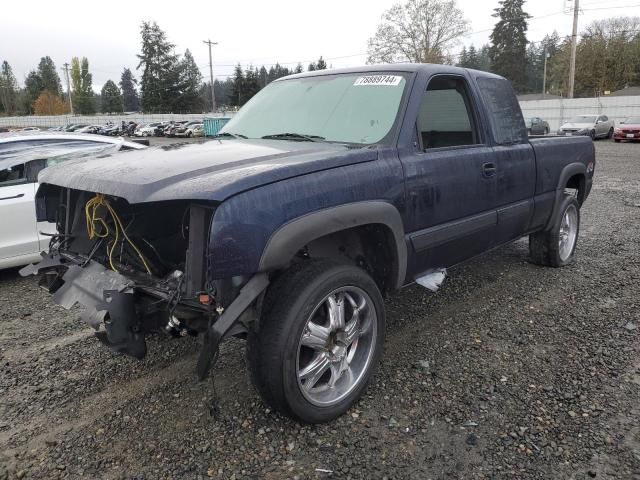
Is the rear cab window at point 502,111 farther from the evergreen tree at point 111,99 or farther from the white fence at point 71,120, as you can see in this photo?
the evergreen tree at point 111,99

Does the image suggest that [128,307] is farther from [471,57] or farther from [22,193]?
[471,57]

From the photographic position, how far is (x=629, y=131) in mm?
24203

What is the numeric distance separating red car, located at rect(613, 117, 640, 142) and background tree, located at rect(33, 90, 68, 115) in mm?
93052

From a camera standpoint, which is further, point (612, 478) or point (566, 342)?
point (566, 342)

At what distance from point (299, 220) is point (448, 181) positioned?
1371 millimetres

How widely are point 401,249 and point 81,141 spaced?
4.49m

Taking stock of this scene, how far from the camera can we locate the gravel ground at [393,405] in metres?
2.47

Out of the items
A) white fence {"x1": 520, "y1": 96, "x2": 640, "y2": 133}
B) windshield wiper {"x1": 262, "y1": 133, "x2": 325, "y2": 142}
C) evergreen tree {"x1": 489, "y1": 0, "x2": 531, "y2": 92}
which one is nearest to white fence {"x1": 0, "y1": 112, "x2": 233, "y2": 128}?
white fence {"x1": 520, "y1": 96, "x2": 640, "y2": 133}

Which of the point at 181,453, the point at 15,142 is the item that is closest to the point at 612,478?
the point at 181,453

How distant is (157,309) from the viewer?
2613 mm

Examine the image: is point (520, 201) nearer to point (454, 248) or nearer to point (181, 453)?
point (454, 248)

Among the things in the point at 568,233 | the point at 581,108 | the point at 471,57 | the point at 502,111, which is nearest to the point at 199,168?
the point at 502,111

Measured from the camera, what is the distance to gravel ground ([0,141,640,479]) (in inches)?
97.4

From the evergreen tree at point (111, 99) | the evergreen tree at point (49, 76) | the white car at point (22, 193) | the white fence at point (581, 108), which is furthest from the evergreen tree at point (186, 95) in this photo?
the white car at point (22, 193)
